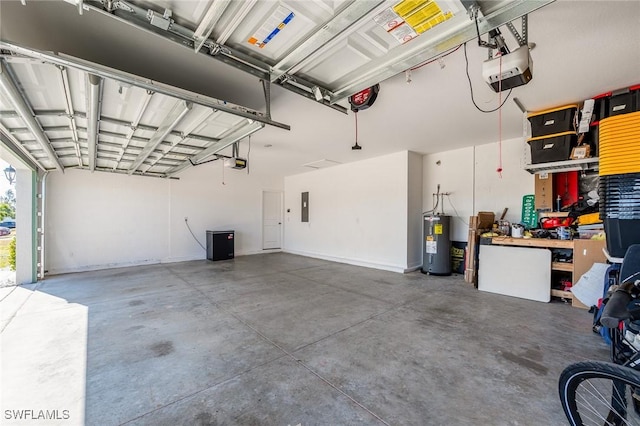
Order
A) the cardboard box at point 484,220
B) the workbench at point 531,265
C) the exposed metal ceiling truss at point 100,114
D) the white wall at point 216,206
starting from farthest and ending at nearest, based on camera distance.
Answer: the white wall at point 216,206 → the cardboard box at point 484,220 → the workbench at point 531,265 → the exposed metal ceiling truss at point 100,114

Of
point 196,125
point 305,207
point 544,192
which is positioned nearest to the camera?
point 196,125

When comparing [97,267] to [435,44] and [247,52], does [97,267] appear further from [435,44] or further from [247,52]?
[435,44]

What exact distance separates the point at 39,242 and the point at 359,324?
633 centimetres

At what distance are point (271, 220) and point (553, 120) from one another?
750cm

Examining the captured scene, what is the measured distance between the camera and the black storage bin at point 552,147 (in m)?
3.31

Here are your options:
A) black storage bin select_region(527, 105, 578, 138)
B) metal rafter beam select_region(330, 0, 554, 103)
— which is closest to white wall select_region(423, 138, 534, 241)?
black storage bin select_region(527, 105, 578, 138)

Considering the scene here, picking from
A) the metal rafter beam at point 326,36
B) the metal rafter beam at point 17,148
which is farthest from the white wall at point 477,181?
the metal rafter beam at point 17,148

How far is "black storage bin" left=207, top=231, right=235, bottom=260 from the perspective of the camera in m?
7.18

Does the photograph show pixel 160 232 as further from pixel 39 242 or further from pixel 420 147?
pixel 420 147

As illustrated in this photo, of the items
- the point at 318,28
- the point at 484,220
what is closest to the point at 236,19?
the point at 318,28

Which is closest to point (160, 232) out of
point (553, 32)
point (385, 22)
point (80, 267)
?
point (80, 267)

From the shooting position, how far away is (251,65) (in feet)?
6.27

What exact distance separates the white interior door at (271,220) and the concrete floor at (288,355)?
15.3 ft

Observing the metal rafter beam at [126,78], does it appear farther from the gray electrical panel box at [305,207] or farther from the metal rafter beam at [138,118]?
the gray electrical panel box at [305,207]
